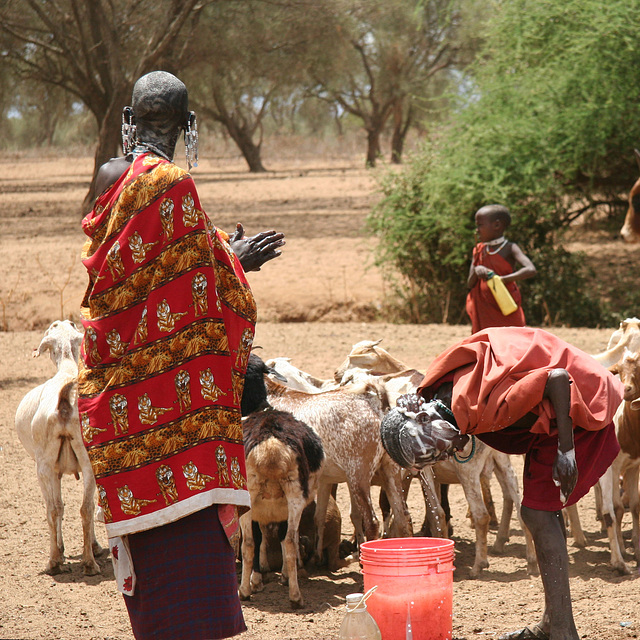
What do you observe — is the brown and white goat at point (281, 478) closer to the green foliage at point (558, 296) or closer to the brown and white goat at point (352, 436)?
the brown and white goat at point (352, 436)

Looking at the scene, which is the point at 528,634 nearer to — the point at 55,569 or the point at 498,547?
the point at 498,547

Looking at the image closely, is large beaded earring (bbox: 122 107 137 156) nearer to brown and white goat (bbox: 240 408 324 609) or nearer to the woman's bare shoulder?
the woman's bare shoulder

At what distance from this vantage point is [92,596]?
197 inches

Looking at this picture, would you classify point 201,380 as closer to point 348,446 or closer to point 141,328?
point 141,328

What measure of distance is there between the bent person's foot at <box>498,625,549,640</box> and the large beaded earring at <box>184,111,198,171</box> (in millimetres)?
2597

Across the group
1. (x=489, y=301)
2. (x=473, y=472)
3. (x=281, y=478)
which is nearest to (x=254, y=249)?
(x=281, y=478)

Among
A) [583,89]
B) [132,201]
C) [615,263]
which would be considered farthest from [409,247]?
[132,201]

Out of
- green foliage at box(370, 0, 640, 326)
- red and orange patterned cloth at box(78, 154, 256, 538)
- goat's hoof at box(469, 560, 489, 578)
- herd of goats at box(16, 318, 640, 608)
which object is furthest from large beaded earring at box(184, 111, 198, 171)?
green foliage at box(370, 0, 640, 326)

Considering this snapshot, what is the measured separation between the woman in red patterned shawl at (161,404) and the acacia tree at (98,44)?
14174 mm

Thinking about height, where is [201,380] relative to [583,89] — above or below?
below

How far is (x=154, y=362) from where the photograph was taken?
2.75 meters

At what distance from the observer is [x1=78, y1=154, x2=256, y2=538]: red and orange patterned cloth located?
275cm

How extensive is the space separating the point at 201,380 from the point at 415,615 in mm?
1884

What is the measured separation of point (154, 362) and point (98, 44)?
1643cm
